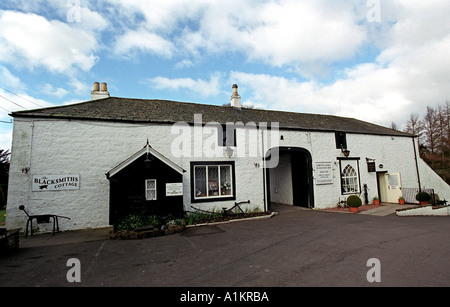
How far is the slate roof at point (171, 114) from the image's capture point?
987 cm

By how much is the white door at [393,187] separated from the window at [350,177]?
2.80 m

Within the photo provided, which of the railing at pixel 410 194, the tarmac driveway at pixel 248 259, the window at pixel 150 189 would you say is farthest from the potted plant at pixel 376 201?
the window at pixel 150 189

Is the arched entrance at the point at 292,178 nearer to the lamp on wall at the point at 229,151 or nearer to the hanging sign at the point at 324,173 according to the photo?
the hanging sign at the point at 324,173

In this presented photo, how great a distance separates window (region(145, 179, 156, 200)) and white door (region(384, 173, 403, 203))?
53.8 feet

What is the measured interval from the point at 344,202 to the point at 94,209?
14.3 meters

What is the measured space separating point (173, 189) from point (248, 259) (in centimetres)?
525

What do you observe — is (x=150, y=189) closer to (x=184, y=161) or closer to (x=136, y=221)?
(x=136, y=221)

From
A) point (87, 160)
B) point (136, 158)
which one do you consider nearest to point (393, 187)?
point (136, 158)

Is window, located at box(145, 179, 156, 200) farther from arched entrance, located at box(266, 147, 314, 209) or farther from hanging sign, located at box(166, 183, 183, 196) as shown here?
arched entrance, located at box(266, 147, 314, 209)

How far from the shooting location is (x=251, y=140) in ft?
40.9

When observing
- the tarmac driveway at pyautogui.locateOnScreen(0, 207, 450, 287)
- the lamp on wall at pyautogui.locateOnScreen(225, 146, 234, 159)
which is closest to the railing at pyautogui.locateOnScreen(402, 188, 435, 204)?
the tarmac driveway at pyautogui.locateOnScreen(0, 207, 450, 287)

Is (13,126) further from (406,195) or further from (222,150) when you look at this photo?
(406,195)

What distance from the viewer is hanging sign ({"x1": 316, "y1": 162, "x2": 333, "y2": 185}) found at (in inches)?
545

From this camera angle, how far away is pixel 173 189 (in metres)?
9.50
